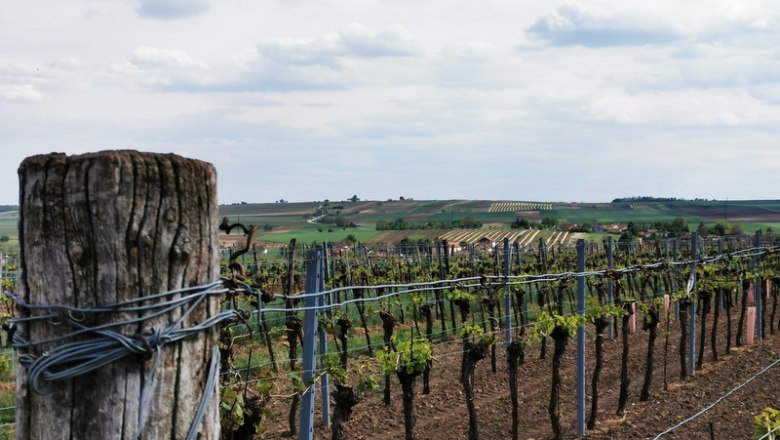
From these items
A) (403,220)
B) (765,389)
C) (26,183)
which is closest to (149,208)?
(26,183)

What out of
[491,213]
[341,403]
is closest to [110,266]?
[341,403]

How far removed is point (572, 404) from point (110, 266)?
33.9 ft

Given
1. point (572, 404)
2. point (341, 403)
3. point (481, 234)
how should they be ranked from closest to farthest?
point (341, 403), point (572, 404), point (481, 234)

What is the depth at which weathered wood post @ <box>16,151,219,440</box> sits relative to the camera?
62.1 inches

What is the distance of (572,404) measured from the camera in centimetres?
1123

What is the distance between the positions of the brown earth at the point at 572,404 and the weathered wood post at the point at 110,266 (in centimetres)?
680

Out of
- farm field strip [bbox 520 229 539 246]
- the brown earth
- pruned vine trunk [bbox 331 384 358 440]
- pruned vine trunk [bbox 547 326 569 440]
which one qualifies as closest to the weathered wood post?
A: pruned vine trunk [bbox 331 384 358 440]

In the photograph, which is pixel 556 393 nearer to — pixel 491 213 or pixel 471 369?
pixel 471 369

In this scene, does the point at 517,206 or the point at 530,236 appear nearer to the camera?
the point at 530,236

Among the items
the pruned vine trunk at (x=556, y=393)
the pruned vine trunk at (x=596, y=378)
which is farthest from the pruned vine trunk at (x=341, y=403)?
the pruned vine trunk at (x=596, y=378)

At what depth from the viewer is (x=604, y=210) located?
290 ft

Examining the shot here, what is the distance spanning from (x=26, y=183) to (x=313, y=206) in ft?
286

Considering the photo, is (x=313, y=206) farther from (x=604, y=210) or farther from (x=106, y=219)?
(x=106, y=219)

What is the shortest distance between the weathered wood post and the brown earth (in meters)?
6.80
